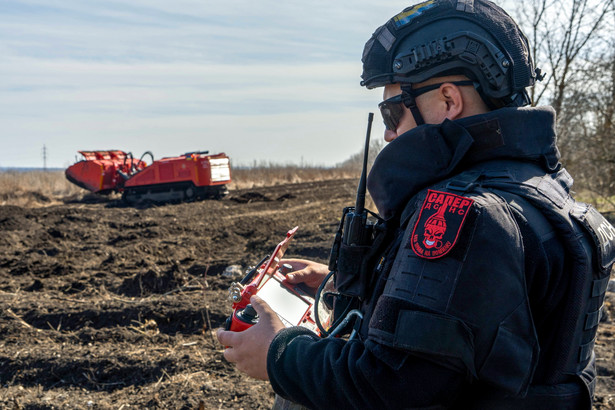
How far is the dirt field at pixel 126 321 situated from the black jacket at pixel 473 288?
261 cm

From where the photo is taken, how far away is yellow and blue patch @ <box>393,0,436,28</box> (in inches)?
66.3

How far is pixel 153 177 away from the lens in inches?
728

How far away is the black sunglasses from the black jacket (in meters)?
0.19

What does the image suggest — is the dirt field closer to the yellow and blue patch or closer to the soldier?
the soldier

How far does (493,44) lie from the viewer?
1.61 metres

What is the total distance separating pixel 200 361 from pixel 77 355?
1059mm

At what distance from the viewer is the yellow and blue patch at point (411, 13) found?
5.53 ft

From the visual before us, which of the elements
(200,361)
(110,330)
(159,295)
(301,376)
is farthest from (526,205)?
(159,295)

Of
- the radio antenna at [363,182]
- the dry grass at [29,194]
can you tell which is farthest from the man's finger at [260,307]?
the dry grass at [29,194]

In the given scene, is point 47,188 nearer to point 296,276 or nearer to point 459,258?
point 296,276

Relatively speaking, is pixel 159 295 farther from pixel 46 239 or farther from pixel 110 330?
pixel 46 239

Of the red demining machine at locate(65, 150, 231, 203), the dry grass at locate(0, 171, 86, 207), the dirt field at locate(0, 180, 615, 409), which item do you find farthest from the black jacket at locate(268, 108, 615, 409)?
the dry grass at locate(0, 171, 86, 207)

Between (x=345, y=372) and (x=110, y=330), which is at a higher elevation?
(x=345, y=372)

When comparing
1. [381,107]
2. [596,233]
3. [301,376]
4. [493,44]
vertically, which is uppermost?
[493,44]
